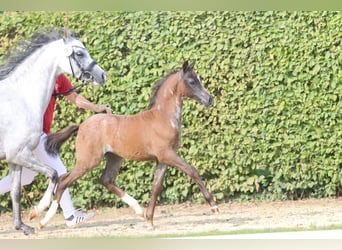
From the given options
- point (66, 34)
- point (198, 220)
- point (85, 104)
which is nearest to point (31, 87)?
point (66, 34)

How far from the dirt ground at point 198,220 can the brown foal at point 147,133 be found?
0.42 meters

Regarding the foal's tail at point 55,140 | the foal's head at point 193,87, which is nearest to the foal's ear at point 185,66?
the foal's head at point 193,87

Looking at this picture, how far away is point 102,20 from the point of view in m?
8.80

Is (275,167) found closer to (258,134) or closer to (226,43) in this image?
(258,134)

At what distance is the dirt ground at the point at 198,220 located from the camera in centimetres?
764

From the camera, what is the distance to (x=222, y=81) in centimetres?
890

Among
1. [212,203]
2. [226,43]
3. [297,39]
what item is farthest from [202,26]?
[212,203]

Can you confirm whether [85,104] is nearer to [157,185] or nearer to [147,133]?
[147,133]

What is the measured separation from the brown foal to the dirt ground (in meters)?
0.42

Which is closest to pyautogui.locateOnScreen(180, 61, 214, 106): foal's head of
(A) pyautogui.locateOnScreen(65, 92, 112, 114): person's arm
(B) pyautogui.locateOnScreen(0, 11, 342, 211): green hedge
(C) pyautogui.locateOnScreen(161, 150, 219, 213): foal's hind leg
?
(C) pyautogui.locateOnScreen(161, 150, 219, 213): foal's hind leg

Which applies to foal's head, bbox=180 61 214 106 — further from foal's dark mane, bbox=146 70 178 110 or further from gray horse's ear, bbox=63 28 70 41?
gray horse's ear, bbox=63 28 70 41

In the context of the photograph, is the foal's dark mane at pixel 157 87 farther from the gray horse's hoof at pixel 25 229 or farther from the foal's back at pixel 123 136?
the gray horse's hoof at pixel 25 229

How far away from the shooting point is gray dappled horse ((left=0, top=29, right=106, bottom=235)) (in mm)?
7062

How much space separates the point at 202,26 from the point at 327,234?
2929 millimetres
